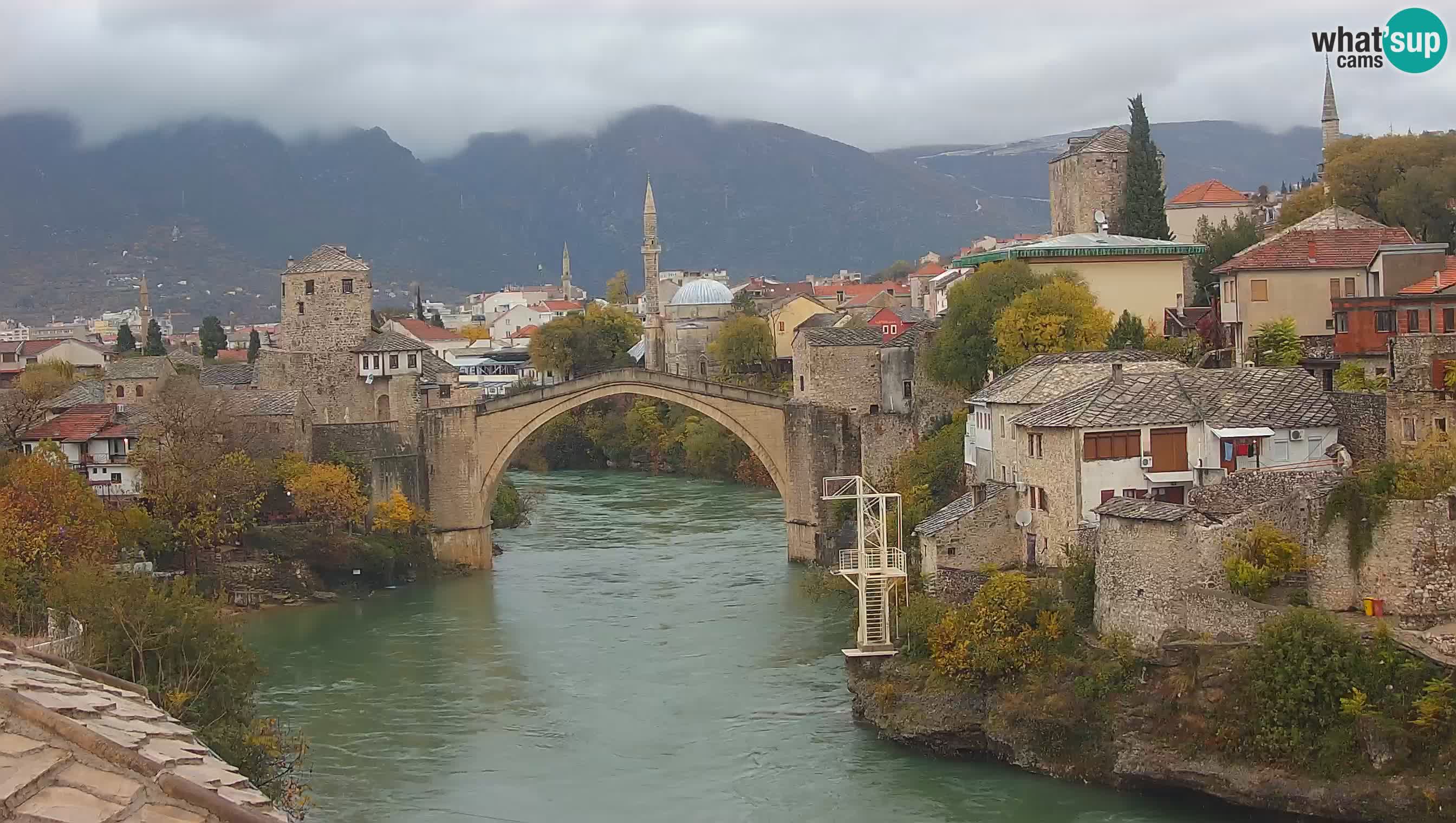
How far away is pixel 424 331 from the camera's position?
9244 cm

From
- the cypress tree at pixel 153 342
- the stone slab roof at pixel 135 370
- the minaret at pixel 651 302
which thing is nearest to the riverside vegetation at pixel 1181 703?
the stone slab roof at pixel 135 370

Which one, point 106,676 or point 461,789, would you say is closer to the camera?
point 106,676

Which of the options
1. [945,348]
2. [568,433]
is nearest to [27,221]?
[568,433]

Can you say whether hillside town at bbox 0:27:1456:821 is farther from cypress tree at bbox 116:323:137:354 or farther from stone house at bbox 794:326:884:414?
cypress tree at bbox 116:323:137:354

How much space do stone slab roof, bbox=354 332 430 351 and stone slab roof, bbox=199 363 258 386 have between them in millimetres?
5484

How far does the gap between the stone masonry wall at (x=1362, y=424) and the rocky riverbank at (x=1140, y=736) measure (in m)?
5.97

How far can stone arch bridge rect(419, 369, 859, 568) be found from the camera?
46625 millimetres

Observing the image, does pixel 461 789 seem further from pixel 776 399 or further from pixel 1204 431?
pixel 776 399

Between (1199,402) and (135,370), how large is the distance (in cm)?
3254

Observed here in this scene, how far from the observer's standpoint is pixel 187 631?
77.6 ft

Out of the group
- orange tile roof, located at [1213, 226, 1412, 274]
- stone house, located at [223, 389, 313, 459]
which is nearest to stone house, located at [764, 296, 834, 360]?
stone house, located at [223, 389, 313, 459]

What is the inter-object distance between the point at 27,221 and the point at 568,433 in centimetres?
13293

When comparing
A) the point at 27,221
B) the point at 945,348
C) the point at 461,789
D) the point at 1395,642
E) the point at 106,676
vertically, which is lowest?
the point at 461,789

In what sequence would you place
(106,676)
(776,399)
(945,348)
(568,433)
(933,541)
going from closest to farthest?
(106,676)
(933,541)
(945,348)
(776,399)
(568,433)
